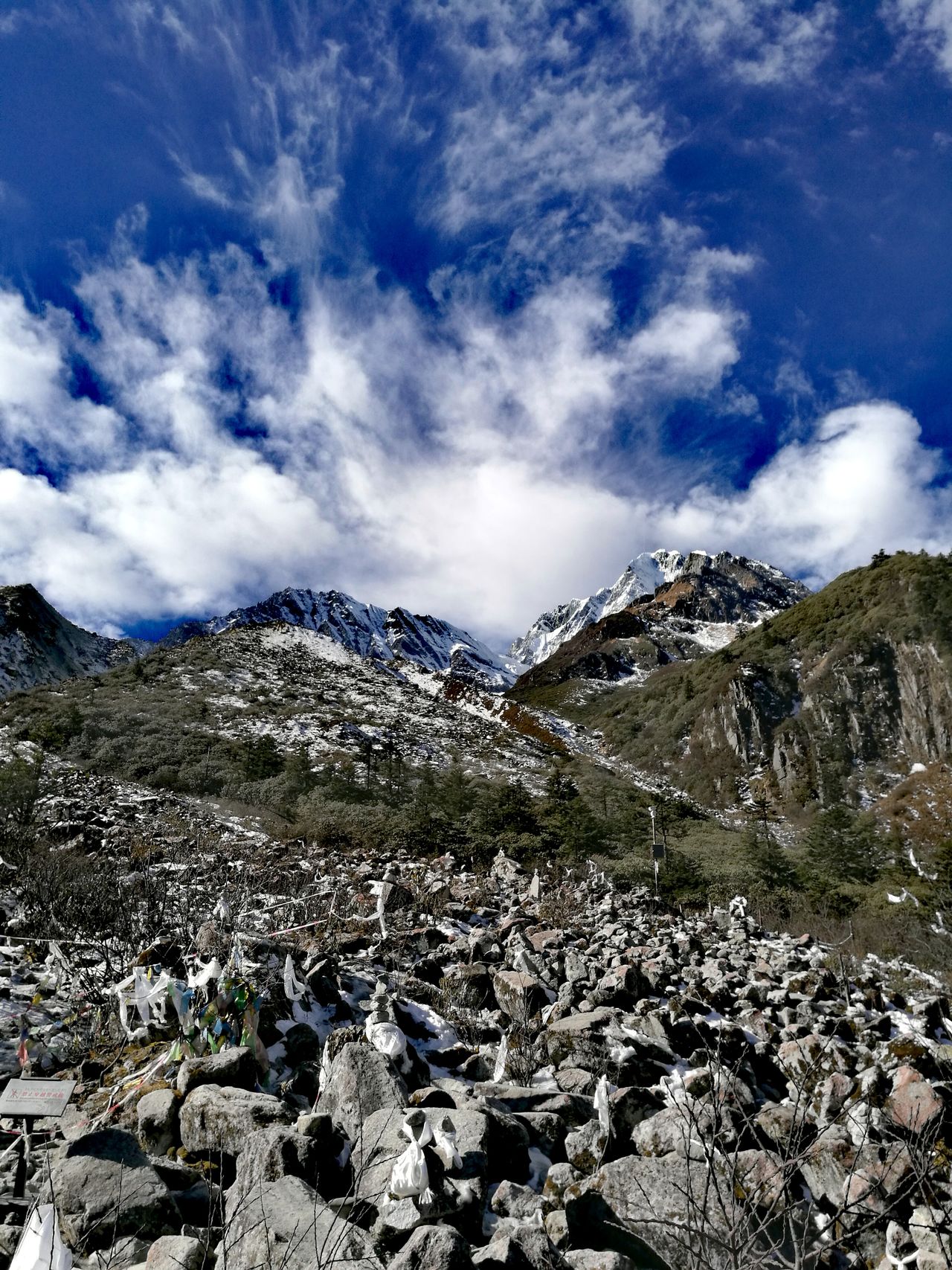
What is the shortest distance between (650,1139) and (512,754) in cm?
Result: 3881

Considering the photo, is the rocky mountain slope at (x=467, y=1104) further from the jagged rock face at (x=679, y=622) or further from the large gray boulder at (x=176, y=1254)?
the jagged rock face at (x=679, y=622)

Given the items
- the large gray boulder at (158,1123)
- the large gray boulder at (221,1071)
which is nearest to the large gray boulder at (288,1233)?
the large gray boulder at (158,1123)

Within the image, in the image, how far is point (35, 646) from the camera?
246 ft

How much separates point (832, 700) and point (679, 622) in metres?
98.6

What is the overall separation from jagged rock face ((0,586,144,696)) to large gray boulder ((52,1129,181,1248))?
69.5 meters

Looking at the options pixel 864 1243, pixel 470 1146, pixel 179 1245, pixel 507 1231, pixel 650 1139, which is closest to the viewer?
pixel 179 1245

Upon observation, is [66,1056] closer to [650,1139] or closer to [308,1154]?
[308,1154]

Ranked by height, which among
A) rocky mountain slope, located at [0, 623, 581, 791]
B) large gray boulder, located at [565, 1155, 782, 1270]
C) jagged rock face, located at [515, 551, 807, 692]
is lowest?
large gray boulder, located at [565, 1155, 782, 1270]

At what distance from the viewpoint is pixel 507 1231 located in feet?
11.6

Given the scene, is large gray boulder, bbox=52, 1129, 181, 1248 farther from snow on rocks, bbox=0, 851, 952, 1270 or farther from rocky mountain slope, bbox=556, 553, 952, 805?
rocky mountain slope, bbox=556, 553, 952, 805

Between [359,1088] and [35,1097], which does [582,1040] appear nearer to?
[359,1088]

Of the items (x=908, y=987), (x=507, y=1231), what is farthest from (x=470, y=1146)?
(x=908, y=987)

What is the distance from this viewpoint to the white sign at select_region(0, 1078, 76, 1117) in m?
2.88

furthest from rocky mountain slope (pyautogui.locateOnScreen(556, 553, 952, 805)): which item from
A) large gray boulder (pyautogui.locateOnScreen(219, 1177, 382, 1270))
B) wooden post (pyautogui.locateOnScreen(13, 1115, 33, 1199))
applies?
wooden post (pyautogui.locateOnScreen(13, 1115, 33, 1199))
